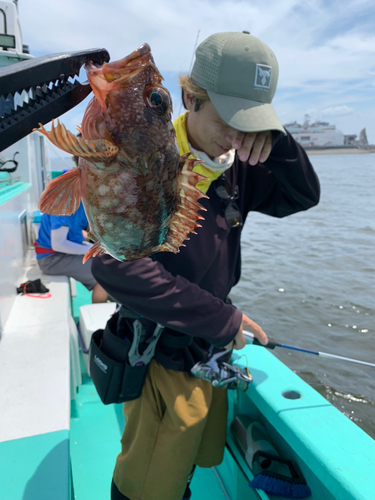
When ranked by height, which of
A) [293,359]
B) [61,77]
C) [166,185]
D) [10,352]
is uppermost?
[61,77]

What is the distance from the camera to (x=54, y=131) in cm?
63

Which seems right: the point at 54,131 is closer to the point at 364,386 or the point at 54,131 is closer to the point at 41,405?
the point at 41,405

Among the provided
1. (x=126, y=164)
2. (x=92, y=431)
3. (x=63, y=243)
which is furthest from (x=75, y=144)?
(x=63, y=243)

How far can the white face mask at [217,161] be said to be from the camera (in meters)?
1.57

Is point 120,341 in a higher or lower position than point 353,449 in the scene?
higher

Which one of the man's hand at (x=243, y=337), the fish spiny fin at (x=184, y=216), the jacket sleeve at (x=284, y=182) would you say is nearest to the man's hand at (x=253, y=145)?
the jacket sleeve at (x=284, y=182)

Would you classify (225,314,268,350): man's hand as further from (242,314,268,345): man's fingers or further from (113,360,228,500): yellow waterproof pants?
(113,360,228,500): yellow waterproof pants

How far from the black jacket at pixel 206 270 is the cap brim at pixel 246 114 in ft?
0.64

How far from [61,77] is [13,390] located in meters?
1.99

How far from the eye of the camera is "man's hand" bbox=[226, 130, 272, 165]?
1.34 meters

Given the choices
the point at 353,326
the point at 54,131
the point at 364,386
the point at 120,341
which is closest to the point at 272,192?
the point at 120,341

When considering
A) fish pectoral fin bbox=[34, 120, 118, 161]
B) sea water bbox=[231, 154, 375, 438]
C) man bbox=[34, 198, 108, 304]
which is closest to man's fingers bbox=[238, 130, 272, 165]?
fish pectoral fin bbox=[34, 120, 118, 161]

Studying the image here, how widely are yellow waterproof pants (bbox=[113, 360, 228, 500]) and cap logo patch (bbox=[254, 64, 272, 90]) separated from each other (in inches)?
53.7

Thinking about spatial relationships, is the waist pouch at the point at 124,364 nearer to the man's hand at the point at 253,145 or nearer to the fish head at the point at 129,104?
the man's hand at the point at 253,145
